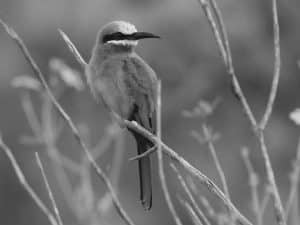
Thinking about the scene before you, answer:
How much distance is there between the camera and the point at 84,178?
2547 mm

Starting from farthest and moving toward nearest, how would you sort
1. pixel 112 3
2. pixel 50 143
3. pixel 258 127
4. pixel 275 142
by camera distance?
pixel 275 142
pixel 112 3
pixel 50 143
pixel 258 127

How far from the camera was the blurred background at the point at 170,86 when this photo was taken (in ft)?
25.3

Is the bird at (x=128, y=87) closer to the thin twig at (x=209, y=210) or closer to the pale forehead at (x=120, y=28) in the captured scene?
the pale forehead at (x=120, y=28)

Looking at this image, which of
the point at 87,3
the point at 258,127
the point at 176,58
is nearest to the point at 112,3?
the point at 87,3

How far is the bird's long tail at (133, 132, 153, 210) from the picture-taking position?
138 inches

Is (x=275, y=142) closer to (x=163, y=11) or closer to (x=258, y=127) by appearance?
(x=163, y=11)

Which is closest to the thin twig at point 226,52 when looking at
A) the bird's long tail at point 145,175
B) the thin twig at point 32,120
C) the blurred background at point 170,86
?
the thin twig at point 32,120

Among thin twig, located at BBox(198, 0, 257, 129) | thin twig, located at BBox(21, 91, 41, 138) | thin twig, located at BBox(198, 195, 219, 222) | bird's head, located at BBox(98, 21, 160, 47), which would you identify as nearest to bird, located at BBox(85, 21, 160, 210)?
bird's head, located at BBox(98, 21, 160, 47)

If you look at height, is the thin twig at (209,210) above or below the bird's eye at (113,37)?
below

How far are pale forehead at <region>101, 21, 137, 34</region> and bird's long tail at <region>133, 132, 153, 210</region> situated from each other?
18.1 inches

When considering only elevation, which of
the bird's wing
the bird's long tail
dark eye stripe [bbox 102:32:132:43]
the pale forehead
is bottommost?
the bird's long tail

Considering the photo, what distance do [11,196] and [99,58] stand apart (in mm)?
4692

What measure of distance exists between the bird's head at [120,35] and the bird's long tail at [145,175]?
0.42 meters

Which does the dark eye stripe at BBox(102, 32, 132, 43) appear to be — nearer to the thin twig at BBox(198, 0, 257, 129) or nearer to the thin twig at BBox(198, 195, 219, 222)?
the thin twig at BBox(198, 195, 219, 222)
